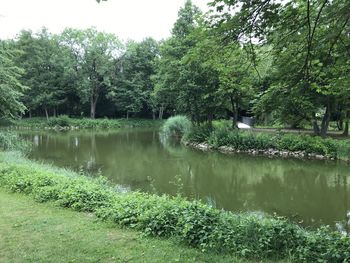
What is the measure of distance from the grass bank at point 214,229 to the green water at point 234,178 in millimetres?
1938

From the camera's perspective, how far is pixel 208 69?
67.7ft

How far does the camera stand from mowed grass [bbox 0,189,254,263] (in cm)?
406

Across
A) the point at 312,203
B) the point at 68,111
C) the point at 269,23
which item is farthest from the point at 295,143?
the point at 68,111

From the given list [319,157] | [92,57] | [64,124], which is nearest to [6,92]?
[319,157]

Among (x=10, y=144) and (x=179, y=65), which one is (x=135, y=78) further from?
(x=10, y=144)

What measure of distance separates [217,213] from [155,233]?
3.15ft

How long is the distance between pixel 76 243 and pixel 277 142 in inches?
616

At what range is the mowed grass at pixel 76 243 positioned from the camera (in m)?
4.06

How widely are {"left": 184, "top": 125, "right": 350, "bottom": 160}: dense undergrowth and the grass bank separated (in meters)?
12.6

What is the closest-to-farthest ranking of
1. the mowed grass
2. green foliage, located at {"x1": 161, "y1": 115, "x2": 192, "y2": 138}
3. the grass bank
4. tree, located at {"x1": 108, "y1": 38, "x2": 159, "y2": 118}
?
the mowed grass → the grass bank → green foliage, located at {"x1": 161, "y1": 115, "x2": 192, "y2": 138} → tree, located at {"x1": 108, "y1": 38, "x2": 159, "y2": 118}

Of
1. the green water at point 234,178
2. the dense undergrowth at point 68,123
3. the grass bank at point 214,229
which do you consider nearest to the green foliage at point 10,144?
the green water at point 234,178

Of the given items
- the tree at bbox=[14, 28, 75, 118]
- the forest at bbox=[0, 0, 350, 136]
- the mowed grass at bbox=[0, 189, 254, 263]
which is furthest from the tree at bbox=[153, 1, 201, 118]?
the tree at bbox=[14, 28, 75, 118]

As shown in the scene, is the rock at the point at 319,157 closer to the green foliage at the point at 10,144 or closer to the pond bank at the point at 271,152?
the pond bank at the point at 271,152

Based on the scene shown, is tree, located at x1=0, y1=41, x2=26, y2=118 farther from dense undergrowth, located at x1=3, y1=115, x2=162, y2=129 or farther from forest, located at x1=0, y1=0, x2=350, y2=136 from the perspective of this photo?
dense undergrowth, located at x1=3, y1=115, x2=162, y2=129
